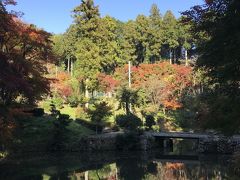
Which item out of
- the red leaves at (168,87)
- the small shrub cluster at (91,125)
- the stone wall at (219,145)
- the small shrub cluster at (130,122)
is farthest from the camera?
the red leaves at (168,87)

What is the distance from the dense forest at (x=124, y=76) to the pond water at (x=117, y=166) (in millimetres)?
1893

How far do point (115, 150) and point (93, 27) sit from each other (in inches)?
584

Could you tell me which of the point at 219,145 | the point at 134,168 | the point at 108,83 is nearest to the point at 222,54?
the point at 134,168

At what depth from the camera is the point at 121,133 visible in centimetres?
2898

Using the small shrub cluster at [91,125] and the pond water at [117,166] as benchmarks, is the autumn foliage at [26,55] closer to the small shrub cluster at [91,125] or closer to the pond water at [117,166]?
the pond water at [117,166]

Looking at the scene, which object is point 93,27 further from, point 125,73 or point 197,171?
point 197,171

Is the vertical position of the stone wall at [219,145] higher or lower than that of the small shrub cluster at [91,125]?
lower

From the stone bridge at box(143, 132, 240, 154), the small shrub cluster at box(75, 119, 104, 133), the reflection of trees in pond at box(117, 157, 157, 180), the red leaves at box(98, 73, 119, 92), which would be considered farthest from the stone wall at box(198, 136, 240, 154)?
the red leaves at box(98, 73, 119, 92)

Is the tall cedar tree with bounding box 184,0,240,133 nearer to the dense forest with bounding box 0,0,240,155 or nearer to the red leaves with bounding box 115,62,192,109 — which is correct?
the dense forest with bounding box 0,0,240,155

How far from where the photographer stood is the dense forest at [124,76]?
11974 millimetres

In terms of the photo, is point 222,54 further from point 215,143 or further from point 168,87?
point 168,87

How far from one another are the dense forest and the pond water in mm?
1893

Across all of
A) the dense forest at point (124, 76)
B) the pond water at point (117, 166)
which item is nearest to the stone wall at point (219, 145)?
the pond water at point (117, 166)

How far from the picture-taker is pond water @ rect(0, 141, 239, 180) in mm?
17595
